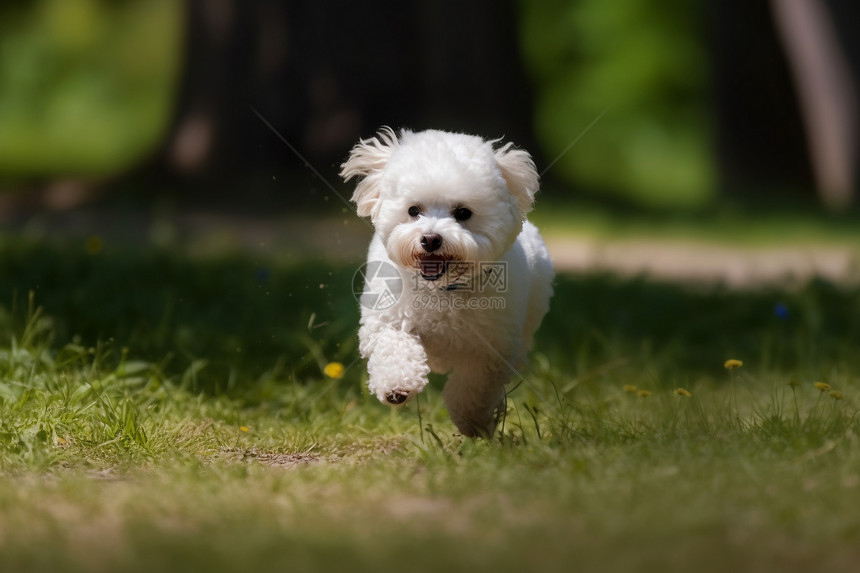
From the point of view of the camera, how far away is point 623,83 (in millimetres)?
20406

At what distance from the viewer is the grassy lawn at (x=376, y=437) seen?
2660 millimetres

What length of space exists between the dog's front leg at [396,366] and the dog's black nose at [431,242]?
0.37m

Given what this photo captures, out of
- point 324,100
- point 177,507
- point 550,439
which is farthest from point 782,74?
point 177,507

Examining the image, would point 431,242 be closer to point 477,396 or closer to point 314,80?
point 477,396

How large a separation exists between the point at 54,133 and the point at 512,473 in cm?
2118

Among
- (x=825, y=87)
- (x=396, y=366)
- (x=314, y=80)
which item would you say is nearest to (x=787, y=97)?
(x=825, y=87)

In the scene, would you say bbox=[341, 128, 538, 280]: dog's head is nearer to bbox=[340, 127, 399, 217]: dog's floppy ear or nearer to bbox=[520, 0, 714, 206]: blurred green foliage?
bbox=[340, 127, 399, 217]: dog's floppy ear

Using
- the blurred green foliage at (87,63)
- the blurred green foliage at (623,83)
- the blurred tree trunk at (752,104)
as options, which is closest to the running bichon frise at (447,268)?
the blurred tree trunk at (752,104)

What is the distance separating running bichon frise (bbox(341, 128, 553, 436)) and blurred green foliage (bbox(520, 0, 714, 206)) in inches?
628

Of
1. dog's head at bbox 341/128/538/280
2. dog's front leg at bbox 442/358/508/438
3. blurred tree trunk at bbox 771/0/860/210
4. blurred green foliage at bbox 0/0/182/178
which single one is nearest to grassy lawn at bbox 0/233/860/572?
dog's front leg at bbox 442/358/508/438

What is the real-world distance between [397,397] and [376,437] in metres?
0.67

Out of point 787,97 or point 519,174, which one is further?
point 787,97

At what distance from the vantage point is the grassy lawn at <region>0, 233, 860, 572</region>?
266 centimetres
